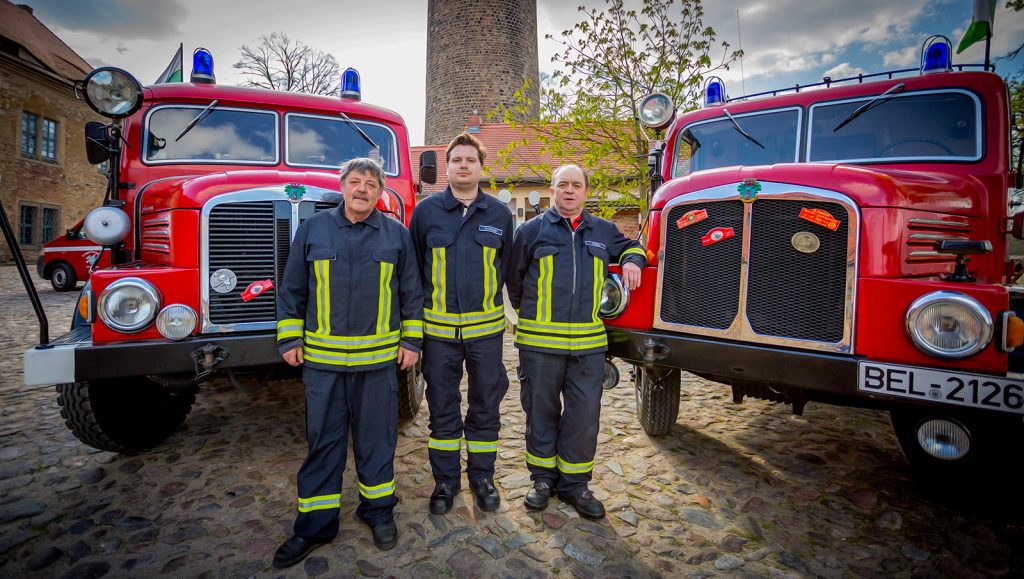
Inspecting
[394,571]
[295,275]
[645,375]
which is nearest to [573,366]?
[645,375]

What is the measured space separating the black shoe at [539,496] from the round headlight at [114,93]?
3393 mm

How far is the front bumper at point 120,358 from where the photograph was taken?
2377 mm

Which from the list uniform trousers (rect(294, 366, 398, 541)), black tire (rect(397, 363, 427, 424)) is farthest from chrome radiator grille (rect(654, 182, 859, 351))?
black tire (rect(397, 363, 427, 424))

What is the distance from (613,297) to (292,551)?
2.11 metres

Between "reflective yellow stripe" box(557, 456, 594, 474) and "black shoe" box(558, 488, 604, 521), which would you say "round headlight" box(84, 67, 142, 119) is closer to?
"reflective yellow stripe" box(557, 456, 594, 474)

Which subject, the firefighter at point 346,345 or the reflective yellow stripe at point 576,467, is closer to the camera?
the firefighter at point 346,345

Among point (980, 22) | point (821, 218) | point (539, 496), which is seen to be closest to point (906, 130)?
point (980, 22)

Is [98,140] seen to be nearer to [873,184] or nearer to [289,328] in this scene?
[289,328]

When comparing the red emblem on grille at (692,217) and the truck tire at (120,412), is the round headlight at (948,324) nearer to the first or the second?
the red emblem on grille at (692,217)

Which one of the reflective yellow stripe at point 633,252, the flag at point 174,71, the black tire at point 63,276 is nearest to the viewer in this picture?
the reflective yellow stripe at point 633,252

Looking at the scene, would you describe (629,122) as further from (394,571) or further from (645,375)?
(394,571)

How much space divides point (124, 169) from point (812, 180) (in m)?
4.45

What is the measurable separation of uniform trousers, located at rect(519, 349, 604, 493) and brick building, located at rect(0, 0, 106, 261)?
24.2 metres

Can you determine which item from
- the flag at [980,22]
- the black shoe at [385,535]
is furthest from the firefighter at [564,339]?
the flag at [980,22]
